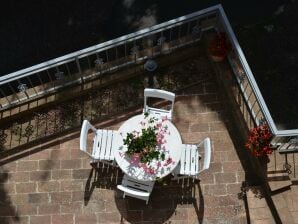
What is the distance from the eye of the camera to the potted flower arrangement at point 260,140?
6859 millimetres

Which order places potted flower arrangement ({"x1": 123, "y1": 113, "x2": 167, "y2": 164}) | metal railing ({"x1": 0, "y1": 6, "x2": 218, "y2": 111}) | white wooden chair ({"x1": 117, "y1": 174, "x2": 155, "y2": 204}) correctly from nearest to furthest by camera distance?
potted flower arrangement ({"x1": 123, "y1": 113, "x2": 167, "y2": 164}), white wooden chair ({"x1": 117, "y1": 174, "x2": 155, "y2": 204}), metal railing ({"x1": 0, "y1": 6, "x2": 218, "y2": 111})

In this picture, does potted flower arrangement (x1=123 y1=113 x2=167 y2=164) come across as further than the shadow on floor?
No

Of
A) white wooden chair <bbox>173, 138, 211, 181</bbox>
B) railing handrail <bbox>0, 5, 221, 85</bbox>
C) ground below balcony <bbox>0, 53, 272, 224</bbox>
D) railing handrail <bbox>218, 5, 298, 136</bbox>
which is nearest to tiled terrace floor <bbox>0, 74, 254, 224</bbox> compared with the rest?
ground below balcony <bbox>0, 53, 272, 224</bbox>

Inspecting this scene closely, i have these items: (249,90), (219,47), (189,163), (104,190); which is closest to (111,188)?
(104,190)

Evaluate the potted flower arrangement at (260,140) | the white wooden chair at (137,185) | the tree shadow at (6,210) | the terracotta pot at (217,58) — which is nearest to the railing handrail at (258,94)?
the potted flower arrangement at (260,140)

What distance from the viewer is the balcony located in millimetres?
7418

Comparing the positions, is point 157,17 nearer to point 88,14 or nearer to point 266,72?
point 88,14

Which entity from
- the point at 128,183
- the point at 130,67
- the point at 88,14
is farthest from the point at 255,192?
the point at 88,14

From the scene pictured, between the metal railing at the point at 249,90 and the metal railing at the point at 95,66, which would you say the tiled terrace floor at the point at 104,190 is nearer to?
the metal railing at the point at 249,90

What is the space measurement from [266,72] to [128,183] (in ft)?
12.3

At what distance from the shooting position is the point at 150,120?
23.5 ft

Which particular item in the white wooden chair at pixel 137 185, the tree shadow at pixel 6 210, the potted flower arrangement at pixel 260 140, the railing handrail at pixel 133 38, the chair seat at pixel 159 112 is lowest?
the tree shadow at pixel 6 210

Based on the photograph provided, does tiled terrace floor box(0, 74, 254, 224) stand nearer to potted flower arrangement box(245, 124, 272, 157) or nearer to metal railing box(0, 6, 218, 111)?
potted flower arrangement box(245, 124, 272, 157)

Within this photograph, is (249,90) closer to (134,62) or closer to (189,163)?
(189,163)
